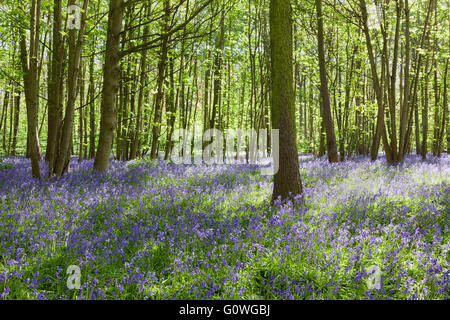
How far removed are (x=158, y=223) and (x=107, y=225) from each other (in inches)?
31.3

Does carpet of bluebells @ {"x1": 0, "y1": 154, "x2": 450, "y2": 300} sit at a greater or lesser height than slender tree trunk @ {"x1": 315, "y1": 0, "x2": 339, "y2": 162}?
lesser

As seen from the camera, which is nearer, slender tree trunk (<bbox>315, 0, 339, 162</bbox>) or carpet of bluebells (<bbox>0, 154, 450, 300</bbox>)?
carpet of bluebells (<bbox>0, 154, 450, 300</bbox>)

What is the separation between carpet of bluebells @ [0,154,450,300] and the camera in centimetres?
324

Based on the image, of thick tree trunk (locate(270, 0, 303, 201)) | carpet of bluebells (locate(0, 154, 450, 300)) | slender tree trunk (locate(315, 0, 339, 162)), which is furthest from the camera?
slender tree trunk (locate(315, 0, 339, 162))

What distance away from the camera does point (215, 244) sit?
13.7 feet

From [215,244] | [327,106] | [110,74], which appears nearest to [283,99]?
[215,244]

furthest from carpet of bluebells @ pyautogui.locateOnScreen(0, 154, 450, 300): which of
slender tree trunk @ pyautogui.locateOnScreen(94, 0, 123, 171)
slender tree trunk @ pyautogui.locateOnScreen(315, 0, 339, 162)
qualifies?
slender tree trunk @ pyautogui.locateOnScreen(315, 0, 339, 162)

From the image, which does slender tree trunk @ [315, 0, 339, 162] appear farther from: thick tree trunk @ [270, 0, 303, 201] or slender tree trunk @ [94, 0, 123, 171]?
slender tree trunk @ [94, 0, 123, 171]

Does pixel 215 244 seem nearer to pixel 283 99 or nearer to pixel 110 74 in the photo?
pixel 283 99

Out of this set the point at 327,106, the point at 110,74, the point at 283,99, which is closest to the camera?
the point at 283,99

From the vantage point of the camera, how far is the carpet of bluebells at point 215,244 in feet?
10.6

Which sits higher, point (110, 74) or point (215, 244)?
point (110, 74)

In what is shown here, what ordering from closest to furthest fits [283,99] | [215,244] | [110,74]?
[215,244] → [283,99] → [110,74]
